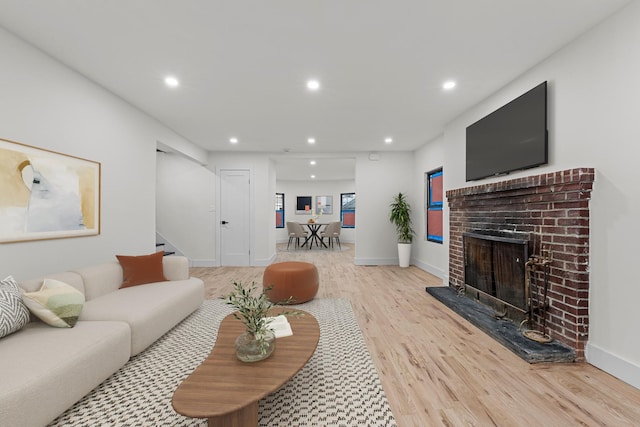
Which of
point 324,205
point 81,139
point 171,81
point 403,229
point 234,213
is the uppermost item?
point 171,81

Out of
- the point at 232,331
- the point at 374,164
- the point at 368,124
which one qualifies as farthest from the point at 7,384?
the point at 374,164

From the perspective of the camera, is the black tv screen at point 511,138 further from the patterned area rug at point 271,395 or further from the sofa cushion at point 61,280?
the sofa cushion at point 61,280

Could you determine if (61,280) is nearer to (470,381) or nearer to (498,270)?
(470,381)

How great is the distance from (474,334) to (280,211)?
881cm

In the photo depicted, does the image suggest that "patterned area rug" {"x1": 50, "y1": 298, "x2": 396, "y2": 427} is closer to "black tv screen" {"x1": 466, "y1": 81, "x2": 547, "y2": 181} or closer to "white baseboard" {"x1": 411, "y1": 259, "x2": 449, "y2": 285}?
"black tv screen" {"x1": 466, "y1": 81, "x2": 547, "y2": 181}

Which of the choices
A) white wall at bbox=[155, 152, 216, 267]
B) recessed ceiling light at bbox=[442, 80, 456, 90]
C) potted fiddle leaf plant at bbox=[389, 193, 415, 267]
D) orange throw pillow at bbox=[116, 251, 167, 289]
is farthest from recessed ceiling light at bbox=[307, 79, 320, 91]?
white wall at bbox=[155, 152, 216, 267]

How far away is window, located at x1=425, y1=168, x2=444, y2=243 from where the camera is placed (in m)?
5.08

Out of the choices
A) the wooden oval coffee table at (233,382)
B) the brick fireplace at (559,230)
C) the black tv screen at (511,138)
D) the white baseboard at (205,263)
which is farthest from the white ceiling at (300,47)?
the white baseboard at (205,263)

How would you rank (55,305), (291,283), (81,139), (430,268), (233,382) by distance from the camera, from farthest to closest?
(430,268) → (291,283) → (81,139) → (55,305) → (233,382)

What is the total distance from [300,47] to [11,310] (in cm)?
278

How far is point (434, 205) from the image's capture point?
17.4ft

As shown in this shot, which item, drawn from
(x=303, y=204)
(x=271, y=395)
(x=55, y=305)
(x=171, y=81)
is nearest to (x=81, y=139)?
(x=171, y=81)

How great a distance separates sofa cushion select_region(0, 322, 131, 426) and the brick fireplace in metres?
3.44

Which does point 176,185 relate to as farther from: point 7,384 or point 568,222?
point 568,222
